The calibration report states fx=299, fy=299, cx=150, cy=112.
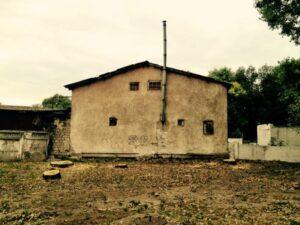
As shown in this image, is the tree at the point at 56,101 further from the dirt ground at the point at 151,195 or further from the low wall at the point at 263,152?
the low wall at the point at 263,152

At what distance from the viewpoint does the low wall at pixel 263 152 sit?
1939 cm

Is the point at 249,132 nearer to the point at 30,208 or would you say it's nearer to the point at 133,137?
the point at 133,137

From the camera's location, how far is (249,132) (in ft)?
155

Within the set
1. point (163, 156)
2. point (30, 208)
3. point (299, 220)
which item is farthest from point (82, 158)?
point (299, 220)

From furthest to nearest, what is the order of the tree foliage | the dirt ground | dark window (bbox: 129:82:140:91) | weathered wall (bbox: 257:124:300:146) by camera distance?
1. the tree foliage
2. weathered wall (bbox: 257:124:300:146)
3. dark window (bbox: 129:82:140:91)
4. the dirt ground

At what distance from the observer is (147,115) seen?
20.3 m

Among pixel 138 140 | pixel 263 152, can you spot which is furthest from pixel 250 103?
pixel 138 140

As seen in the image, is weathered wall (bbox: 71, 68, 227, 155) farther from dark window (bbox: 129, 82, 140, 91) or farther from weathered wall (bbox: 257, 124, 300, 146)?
weathered wall (bbox: 257, 124, 300, 146)

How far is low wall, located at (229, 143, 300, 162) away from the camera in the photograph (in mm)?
19391

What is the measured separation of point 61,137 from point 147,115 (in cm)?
625

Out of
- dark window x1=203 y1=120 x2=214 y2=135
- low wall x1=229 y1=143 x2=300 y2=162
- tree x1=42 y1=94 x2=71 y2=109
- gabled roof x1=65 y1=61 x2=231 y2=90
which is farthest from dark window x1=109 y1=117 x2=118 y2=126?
tree x1=42 y1=94 x2=71 y2=109

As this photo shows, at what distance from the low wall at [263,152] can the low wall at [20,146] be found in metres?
13.0

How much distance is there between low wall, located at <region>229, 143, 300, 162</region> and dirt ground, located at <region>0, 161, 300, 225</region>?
9.29 ft

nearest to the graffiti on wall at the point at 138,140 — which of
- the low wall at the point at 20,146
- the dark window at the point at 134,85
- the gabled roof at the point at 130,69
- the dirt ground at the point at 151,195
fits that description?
the dark window at the point at 134,85
